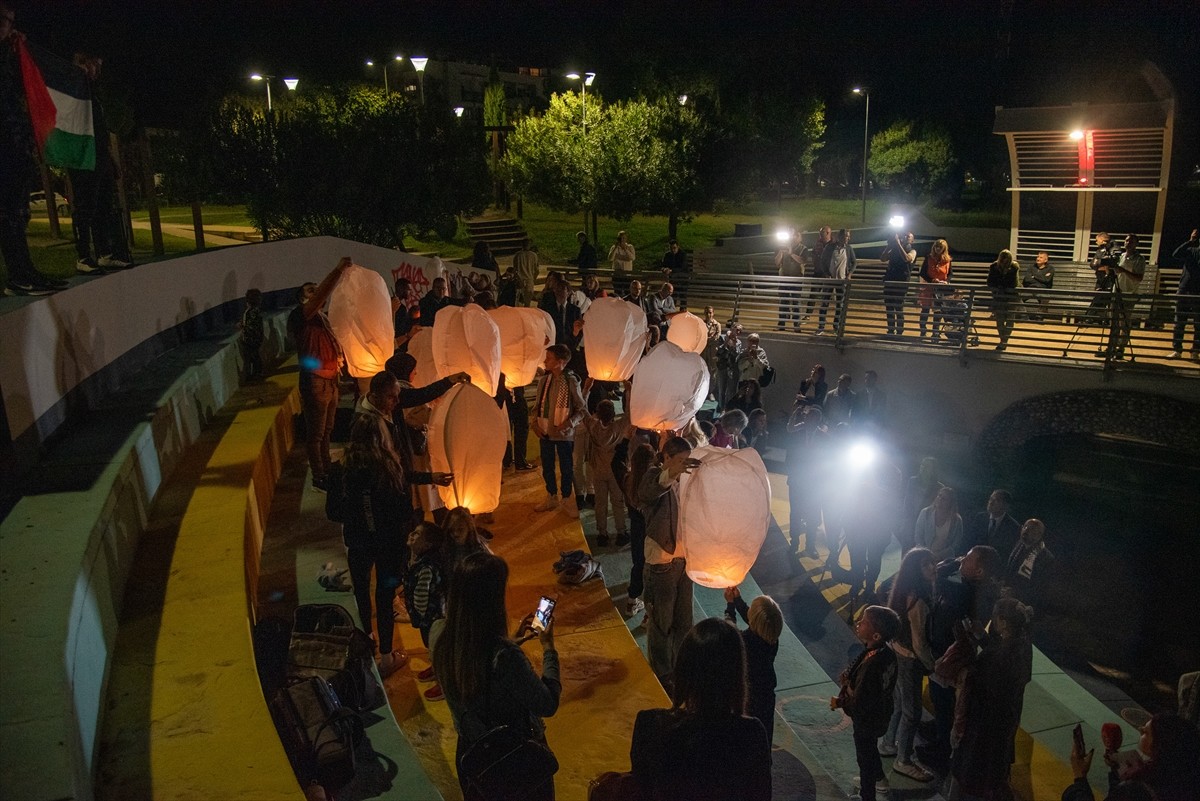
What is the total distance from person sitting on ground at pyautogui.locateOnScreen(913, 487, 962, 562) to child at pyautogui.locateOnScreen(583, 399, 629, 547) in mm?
2758

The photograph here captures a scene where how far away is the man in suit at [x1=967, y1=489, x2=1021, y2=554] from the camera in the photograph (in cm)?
773

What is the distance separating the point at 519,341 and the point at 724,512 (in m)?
3.40

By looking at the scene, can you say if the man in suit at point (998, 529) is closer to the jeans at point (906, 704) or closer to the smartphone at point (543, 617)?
the jeans at point (906, 704)

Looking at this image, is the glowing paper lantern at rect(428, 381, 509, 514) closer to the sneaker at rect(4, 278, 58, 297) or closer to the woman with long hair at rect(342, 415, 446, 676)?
the woman with long hair at rect(342, 415, 446, 676)

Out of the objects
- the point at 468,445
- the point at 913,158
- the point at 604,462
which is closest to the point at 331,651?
the point at 468,445

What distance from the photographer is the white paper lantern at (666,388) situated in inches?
282

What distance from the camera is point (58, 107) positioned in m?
6.39

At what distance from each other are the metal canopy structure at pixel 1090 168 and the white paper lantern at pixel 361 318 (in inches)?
694

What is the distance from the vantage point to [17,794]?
7.84 feet

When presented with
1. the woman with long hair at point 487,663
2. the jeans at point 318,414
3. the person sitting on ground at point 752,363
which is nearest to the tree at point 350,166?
the person sitting on ground at point 752,363

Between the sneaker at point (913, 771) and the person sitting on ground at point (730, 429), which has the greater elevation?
the person sitting on ground at point (730, 429)

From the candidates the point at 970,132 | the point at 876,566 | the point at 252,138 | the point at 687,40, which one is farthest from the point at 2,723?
the point at 970,132

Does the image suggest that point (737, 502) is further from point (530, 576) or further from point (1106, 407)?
point (1106, 407)

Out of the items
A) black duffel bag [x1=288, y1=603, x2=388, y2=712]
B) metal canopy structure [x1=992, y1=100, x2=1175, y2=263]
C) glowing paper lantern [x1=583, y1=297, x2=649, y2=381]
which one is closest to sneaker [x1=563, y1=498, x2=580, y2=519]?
glowing paper lantern [x1=583, y1=297, x2=649, y2=381]
